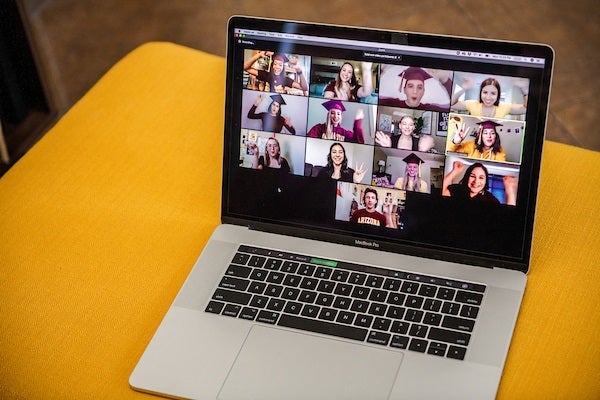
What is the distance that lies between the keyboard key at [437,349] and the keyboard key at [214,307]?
10.2 inches

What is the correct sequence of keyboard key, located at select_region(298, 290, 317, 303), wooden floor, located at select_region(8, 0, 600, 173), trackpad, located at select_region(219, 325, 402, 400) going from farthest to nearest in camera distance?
wooden floor, located at select_region(8, 0, 600, 173) → keyboard key, located at select_region(298, 290, 317, 303) → trackpad, located at select_region(219, 325, 402, 400)

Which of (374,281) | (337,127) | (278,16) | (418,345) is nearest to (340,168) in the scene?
(337,127)

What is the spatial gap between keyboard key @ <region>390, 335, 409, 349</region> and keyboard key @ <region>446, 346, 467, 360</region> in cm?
5

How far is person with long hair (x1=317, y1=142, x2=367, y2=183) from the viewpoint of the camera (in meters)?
1.10

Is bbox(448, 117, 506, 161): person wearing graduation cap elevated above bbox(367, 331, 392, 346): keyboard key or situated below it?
above

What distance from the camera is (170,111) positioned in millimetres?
1365

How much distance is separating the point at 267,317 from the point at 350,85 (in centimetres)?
31

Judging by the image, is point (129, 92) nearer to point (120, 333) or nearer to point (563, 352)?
point (120, 333)

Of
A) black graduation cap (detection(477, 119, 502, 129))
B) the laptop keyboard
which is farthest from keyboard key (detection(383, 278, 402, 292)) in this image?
black graduation cap (detection(477, 119, 502, 129))

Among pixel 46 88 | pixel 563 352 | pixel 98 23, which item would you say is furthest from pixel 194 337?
pixel 98 23

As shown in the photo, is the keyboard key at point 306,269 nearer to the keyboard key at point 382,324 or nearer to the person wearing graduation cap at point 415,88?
the keyboard key at point 382,324

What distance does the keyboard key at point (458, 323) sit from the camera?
0.99m

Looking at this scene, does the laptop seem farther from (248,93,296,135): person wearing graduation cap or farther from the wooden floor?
the wooden floor

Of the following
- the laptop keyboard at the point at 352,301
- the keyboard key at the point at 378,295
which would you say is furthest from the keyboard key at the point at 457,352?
the keyboard key at the point at 378,295
